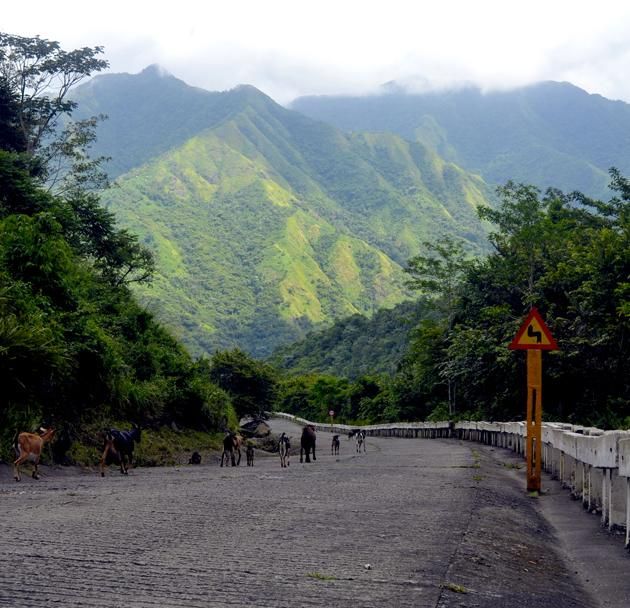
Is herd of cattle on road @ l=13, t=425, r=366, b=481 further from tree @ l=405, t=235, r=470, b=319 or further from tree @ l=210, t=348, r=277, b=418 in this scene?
tree @ l=210, t=348, r=277, b=418

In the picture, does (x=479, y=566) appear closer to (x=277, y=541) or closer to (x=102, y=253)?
(x=277, y=541)

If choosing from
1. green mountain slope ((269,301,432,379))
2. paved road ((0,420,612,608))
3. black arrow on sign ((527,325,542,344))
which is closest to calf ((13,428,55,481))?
paved road ((0,420,612,608))

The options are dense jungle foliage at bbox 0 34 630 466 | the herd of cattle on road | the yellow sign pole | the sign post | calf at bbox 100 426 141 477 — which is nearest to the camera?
the yellow sign pole

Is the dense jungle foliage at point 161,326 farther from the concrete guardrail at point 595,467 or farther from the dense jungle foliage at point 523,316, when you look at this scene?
the concrete guardrail at point 595,467

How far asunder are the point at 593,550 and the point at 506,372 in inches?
1217

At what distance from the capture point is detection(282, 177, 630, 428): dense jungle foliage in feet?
107

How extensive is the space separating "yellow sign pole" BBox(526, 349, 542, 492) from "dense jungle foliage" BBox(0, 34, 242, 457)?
11.3 meters

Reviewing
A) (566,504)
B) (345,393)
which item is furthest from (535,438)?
(345,393)

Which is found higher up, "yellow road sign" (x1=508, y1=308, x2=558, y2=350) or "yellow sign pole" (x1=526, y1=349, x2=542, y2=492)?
"yellow road sign" (x1=508, y1=308, x2=558, y2=350)

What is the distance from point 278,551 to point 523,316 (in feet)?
122

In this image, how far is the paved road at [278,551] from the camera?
584 centimetres

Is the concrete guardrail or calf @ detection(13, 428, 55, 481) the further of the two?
calf @ detection(13, 428, 55, 481)

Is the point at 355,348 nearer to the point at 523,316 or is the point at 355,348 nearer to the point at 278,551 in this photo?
the point at 523,316

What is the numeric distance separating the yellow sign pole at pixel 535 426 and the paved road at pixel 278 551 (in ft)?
5.54
